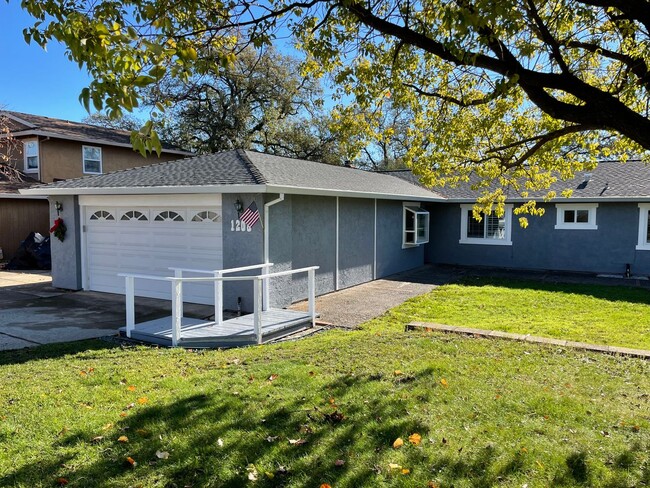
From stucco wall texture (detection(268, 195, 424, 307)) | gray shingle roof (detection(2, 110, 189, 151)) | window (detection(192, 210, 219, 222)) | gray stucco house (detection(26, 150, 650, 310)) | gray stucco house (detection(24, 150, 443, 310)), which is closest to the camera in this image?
gray stucco house (detection(24, 150, 443, 310))

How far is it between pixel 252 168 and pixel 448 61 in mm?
5705

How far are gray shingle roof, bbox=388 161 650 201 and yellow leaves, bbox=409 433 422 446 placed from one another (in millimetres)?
12101

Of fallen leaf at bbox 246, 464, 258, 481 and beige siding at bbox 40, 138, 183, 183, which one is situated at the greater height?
beige siding at bbox 40, 138, 183, 183

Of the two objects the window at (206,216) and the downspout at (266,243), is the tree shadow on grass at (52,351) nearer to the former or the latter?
the downspout at (266,243)

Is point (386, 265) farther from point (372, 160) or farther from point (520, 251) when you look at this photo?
point (372, 160)

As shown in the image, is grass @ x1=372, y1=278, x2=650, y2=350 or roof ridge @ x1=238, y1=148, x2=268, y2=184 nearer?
grass @ x1=372, y1=278, x2=650, y2=350

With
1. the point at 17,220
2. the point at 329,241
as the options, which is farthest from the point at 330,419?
the point at 17,220

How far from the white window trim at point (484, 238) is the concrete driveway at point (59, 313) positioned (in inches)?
425

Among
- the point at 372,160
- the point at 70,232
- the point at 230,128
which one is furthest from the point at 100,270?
the point at 372,160

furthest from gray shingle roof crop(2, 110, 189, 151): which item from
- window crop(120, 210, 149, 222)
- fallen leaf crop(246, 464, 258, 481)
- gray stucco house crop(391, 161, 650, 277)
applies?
fallen leaf crop(246, 464, 258, 481)

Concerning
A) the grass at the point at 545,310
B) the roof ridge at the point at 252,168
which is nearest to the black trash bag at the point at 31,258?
the roof ridge at the point at 252,168

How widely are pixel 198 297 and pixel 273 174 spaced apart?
313 centimetres

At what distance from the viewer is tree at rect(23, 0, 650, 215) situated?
12.6 ft

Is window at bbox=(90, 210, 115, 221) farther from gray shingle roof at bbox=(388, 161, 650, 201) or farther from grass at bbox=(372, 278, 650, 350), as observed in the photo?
gray shingle roof at bbox=(388, 161, 650, 201)
